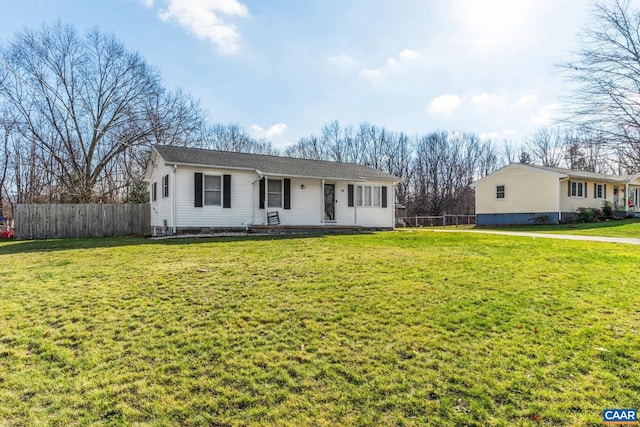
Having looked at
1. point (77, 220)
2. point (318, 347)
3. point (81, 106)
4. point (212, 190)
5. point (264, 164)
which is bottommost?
point (318, 347)

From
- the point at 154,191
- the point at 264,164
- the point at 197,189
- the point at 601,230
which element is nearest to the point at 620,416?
the point at 197,189

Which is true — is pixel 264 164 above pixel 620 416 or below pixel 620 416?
above

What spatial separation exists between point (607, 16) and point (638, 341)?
10.8m

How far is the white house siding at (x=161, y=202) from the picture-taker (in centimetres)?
1375

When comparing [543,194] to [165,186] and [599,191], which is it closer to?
[599,191]

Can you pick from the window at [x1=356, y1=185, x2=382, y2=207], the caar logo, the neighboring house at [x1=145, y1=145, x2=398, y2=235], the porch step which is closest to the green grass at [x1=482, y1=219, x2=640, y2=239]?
the window at [x1=356, y1=185, x2=382, y2=207]

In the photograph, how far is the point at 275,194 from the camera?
15242 mm

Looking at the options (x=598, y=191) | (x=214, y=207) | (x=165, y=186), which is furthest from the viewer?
(x=598, y=191)

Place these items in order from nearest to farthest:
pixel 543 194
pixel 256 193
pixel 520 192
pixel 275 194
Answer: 1. pixel 256 193
2. pixel 275 194
3. pixel 543 194
4. pixel 520 192

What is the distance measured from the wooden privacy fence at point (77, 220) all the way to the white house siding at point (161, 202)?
1237 millimetres

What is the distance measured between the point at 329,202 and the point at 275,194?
2.75 meters

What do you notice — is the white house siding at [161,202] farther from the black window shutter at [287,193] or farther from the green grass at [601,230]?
the green grass at [601,230]

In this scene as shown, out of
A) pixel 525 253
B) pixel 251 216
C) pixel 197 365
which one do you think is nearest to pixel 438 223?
pixel 251 216

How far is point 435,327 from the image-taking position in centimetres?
391
